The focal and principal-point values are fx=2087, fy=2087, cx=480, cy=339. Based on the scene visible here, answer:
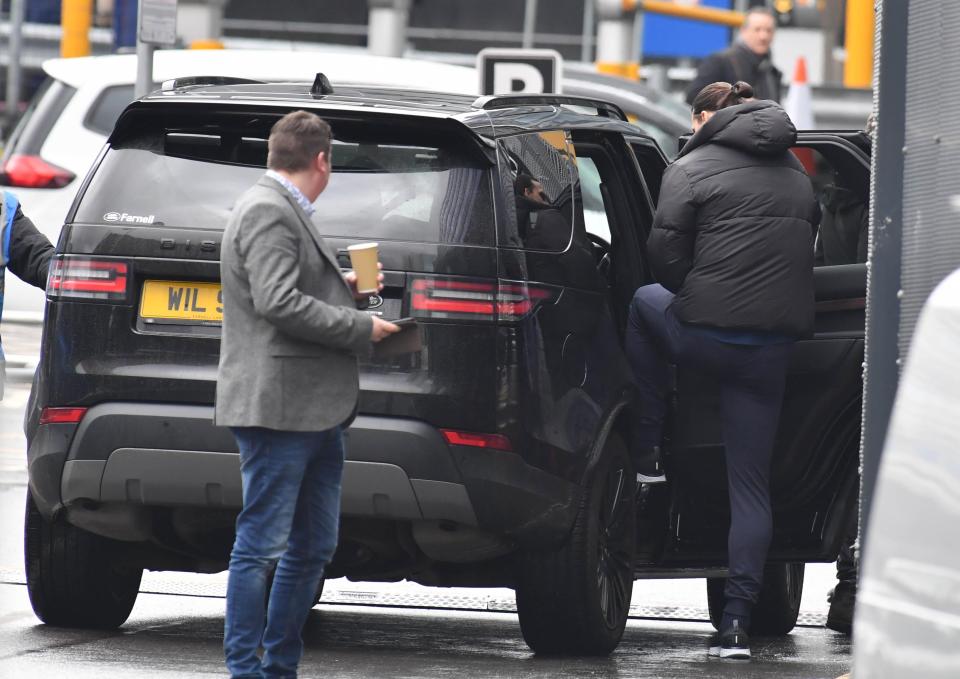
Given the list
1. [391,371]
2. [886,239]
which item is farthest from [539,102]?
[886,239]

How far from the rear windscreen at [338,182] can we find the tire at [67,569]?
3.47 ft

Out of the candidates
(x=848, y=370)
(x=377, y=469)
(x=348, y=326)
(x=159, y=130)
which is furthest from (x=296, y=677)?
(x=848, y=370)

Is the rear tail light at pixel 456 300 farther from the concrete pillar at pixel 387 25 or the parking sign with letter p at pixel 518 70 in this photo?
the concrete pillar at pixel 387 25

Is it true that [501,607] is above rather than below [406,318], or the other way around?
below

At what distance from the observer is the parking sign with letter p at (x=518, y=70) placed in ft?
41.8

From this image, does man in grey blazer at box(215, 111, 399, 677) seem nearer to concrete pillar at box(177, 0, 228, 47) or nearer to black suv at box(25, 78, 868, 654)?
black suv at box(25, 78, 868, 654)

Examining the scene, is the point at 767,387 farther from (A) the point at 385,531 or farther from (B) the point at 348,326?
(B) the point at 348,326

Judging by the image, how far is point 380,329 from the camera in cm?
554

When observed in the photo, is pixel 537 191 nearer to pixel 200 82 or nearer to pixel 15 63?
pixel 200 82

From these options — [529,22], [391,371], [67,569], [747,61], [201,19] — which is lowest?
[67,569]

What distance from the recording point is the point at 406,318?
19.7ft

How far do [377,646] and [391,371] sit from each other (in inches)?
50.7

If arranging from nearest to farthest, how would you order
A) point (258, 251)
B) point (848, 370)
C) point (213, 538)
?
point (258, 251)
point (213, 538)
point (848, 370)

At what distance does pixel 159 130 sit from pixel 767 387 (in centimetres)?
214
